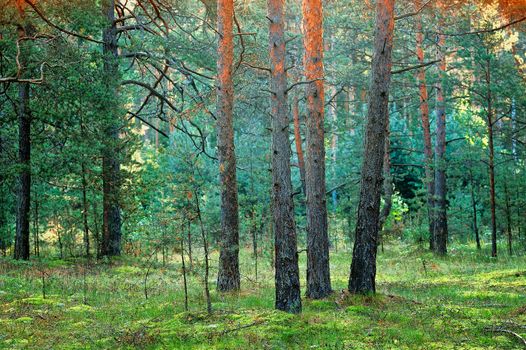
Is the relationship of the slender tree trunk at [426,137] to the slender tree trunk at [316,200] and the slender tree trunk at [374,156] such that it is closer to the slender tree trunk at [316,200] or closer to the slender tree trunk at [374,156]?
the slender tree trunk at [316,200]

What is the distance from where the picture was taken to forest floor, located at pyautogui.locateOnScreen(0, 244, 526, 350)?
7.55 meters

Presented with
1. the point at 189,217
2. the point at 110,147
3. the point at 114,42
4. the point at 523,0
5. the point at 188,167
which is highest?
the point at 114,42

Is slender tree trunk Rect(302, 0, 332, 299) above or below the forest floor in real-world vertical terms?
above

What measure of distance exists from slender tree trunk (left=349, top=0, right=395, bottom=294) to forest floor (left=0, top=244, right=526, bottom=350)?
1.79 ft

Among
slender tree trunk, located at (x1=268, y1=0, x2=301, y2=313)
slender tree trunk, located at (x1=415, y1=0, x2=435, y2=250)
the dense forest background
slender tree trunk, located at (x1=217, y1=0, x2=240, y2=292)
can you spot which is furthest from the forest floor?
slender tree trunk, located at (x1=415, y1=0, x2=435, y2=250)

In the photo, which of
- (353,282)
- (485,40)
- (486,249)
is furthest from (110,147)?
(486,249)

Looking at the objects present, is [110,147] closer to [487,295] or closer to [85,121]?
[85,121]

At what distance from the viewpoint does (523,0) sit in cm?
1431

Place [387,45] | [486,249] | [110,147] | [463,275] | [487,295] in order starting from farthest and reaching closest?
1. [486,249]
2. [110,147]
3. [463,275]
4. [487,295]
5. [387,45]

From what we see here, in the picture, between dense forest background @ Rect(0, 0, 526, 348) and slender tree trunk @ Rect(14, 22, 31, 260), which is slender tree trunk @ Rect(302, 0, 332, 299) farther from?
slender tree trunk @ Rect(14, 22, 31, 260)

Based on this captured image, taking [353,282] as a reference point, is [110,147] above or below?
above

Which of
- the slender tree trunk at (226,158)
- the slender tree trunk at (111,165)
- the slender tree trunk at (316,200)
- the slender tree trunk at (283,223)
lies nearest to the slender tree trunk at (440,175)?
the slender tree trunk at (111,165)

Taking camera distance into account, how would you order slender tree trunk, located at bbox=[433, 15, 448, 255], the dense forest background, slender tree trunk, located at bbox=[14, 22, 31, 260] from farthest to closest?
slender tree trunk, located at bbox=[433, 15, 448, 255], slender tree trunk, located at bbox=[14, 22, 31, 260], the dense forest background

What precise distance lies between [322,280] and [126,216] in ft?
33.1
